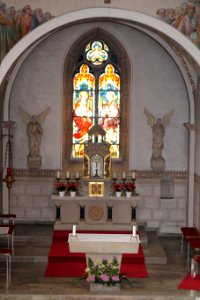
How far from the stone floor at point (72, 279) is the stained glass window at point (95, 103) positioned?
377 cm

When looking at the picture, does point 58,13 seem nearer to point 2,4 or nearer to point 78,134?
point 2,4

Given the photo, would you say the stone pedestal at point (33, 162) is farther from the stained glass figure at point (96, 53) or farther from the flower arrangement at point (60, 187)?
the stained glass figure at point (96, 53)

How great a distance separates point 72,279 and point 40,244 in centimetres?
343

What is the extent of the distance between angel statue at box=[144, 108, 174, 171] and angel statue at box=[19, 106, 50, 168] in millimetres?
3590

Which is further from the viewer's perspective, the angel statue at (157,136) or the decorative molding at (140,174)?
the decorative molding at (140,174)

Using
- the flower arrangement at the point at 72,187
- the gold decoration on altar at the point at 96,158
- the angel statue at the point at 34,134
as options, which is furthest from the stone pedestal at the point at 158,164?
the angel statue at the point at 34,134

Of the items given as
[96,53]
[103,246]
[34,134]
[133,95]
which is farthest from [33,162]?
[103,246]

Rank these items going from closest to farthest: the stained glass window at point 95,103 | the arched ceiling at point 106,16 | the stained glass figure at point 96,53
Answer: the arched ceiling at point 106,16, the stained glass figure at point 96,53, the stained glass window at point 95,103

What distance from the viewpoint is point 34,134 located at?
23.2 metres

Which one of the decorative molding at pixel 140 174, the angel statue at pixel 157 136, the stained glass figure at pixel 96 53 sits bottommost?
the decorative molding at pixel 140 174

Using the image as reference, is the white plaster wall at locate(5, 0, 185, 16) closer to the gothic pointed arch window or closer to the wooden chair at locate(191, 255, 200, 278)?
the gothic pointed arch window

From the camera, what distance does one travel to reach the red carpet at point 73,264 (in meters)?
18.1

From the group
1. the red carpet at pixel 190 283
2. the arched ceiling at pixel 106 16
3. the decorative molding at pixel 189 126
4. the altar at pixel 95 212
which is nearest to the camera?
the red carpet at pixel 190 283

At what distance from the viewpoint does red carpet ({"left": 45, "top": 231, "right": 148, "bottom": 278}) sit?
18.1m
